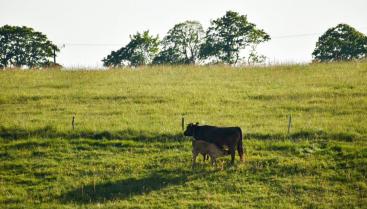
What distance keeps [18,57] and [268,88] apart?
Answer: 43.5 metres

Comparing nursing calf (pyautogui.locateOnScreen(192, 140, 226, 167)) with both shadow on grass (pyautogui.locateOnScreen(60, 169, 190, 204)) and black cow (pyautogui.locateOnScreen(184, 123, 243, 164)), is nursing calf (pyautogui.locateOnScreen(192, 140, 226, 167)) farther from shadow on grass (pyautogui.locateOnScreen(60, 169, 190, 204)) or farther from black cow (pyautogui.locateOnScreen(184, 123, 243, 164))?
shadow on grass (pyautogui.locateOnScreen(60, 169, 190, 204))

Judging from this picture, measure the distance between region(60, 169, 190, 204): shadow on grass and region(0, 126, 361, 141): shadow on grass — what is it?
4.94 m

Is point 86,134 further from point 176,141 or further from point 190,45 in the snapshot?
point 190,45

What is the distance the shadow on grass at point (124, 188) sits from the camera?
955 inches

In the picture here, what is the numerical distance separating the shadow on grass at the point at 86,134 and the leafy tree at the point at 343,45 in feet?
148

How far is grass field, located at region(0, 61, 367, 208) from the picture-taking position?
80.0 feet

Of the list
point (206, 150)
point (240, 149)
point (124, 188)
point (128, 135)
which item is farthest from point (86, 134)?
point (240, 149)

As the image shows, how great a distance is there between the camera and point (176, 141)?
98.8 ft

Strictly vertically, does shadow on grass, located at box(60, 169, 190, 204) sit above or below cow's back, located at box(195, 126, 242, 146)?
below

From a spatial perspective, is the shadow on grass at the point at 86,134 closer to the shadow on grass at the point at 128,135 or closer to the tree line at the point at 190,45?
the shadow on grass at the point at 128,135

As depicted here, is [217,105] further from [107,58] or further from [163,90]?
[107,58]

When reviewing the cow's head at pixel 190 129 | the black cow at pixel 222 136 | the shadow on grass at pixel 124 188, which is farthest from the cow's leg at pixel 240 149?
the cow's head at pixel 190 129

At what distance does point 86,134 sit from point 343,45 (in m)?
47.7

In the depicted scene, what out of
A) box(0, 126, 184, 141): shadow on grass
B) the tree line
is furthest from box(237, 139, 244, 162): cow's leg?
the tree line
